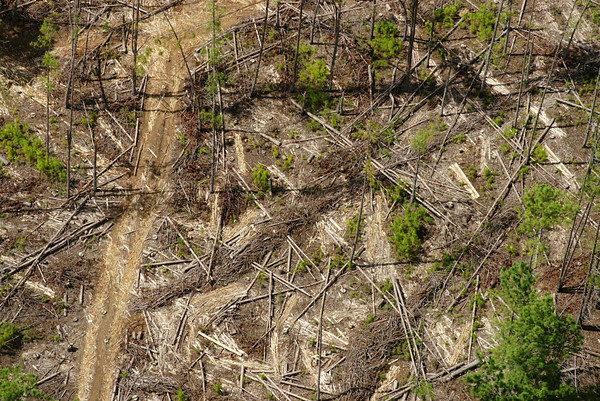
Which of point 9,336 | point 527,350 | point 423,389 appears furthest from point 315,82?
point 527,350

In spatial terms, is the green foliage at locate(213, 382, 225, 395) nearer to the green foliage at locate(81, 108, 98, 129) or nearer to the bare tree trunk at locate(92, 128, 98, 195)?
the bare tree trunk at locate(92, 128, 98, 195)

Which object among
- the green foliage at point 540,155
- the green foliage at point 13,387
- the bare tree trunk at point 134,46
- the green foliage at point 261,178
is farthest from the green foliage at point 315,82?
the green foliage at point 13,387

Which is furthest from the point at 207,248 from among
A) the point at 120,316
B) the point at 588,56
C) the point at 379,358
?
the point at 588,56

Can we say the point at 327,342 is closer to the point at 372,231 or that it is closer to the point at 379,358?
the point at 379,358

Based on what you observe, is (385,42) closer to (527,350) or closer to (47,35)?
(47,35)

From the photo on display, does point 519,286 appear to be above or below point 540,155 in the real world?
above
